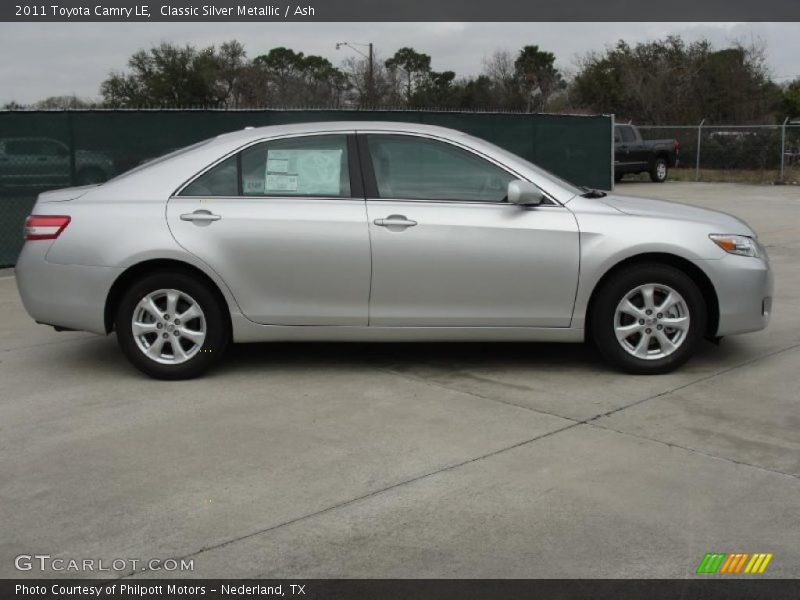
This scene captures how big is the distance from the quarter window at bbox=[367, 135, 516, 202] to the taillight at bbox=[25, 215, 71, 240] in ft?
6.67

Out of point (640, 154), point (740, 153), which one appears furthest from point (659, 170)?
point (740, 153)

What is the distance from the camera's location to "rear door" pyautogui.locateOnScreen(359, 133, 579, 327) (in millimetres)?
6145

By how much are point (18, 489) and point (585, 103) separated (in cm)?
4638

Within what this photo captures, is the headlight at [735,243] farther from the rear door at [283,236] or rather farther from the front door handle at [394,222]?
the rear door at [283,236]

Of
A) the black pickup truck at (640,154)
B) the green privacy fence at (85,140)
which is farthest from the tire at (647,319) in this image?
the black pickup truck at (640,154)

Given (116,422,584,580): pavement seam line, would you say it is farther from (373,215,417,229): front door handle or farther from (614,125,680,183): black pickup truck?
(614,125,680,183): black pickup truck

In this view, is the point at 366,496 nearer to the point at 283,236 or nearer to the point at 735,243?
the point at 283,236

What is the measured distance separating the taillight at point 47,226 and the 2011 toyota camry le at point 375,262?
1 cm

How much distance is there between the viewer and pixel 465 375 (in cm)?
636

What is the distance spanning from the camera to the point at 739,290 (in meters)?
6.23
